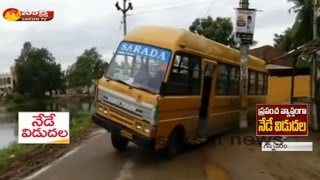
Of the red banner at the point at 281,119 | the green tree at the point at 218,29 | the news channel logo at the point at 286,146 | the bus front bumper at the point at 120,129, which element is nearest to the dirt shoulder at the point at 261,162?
the news channel logo at the point at 286,146

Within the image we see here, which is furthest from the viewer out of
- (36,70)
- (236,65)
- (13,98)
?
(36,70)

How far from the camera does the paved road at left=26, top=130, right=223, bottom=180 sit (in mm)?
10742

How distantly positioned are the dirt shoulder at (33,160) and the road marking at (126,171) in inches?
76.1

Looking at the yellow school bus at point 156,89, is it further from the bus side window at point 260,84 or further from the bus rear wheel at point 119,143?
the bus side window at point 260,84

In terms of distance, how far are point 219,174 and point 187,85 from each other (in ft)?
9.70

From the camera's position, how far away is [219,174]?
11.0m

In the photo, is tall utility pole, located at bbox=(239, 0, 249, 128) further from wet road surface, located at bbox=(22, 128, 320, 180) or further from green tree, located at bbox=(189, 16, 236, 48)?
green tree, located at bbox=(189, 16, 236, 48)

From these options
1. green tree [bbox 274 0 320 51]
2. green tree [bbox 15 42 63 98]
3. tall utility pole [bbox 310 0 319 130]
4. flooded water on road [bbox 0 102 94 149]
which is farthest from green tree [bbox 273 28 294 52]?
green tree [bbox 15 42 63 98]

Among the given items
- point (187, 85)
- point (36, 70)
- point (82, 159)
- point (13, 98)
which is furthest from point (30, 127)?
point (36, 70)

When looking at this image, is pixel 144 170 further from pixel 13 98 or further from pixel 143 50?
pixel 13 98

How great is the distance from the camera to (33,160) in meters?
13.4

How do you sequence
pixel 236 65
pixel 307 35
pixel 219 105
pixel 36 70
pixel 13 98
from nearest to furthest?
1. pixel 219 105
2. pixel 236 65
3. pixel 307 35
4. pixel 13 98
5. pixel 36 70

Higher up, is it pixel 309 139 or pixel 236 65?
pixel 236 65

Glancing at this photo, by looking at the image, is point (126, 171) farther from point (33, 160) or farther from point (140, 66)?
point (33, 160)
